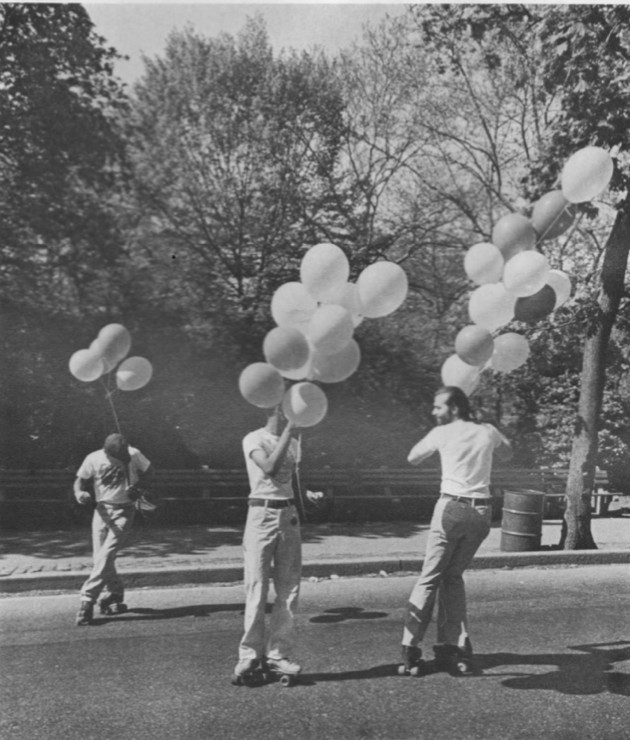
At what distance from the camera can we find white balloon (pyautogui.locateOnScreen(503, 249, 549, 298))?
4805 millimetres

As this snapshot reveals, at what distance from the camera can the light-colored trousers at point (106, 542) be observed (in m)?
5.93

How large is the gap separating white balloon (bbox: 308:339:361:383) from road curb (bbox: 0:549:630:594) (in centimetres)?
357

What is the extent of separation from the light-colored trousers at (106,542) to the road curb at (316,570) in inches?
50.2

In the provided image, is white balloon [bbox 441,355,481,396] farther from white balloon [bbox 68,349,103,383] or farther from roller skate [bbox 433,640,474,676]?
white balloon [bbox 68,349,103,383]

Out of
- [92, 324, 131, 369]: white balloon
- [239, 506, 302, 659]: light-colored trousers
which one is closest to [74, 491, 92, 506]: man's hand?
[92, 324, 131, 369]: white balloon

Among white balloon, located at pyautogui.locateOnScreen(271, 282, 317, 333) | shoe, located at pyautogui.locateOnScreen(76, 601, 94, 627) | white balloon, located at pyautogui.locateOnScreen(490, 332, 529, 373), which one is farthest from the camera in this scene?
shoe, located at pyautogui.locateOnScreen(76, 601, 94, 627)

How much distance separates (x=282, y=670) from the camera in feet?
14.9

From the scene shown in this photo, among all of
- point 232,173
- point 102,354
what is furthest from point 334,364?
point 232,173

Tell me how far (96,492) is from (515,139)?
13407mm

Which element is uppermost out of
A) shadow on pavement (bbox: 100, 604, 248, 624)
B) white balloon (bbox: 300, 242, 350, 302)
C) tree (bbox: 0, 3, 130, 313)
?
tree (bbox: 0, 3, 130, 313)

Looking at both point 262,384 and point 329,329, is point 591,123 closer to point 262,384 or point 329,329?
point 329,329

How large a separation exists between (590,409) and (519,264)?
5122 mm

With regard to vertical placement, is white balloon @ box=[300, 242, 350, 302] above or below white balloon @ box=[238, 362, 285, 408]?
above

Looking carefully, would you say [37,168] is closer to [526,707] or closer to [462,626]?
[462,626]
